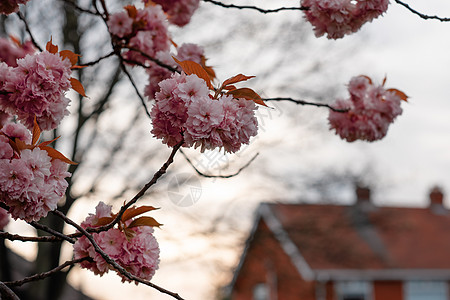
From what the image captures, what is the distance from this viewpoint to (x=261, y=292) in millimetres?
18984

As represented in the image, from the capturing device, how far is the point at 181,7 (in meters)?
3.01

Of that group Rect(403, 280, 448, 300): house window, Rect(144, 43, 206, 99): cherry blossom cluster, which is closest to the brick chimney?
Rect(403, 280, 448, 300): house window

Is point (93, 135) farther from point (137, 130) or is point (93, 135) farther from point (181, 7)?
point (181, 7)

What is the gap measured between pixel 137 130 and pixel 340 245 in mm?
5431

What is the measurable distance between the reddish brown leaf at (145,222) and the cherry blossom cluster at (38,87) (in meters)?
0.38

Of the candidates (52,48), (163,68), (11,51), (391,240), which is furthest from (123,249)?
(391,240)

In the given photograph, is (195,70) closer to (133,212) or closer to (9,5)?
(133,212)

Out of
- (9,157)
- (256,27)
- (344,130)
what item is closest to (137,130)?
(256,27)

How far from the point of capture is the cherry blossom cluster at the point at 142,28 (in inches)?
106

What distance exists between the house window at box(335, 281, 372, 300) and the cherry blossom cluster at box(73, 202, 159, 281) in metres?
Answer: 15.5

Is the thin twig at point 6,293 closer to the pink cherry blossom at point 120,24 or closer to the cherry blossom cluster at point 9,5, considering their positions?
the cherry blossom cluster at point 9,5

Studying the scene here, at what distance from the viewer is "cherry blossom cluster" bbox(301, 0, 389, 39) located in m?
2.24

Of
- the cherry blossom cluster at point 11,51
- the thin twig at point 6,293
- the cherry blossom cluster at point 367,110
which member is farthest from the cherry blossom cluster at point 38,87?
the cherry blossom cluster at point 367,110

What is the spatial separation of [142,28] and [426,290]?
1603 cm
